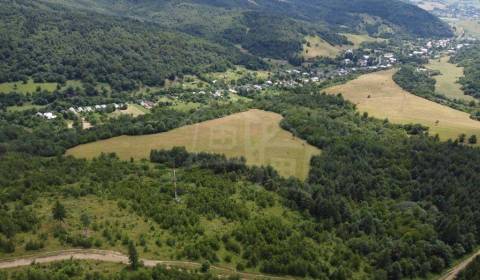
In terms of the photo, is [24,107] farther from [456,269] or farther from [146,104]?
[456,269]

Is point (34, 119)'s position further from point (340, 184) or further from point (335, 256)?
point (335, 256)

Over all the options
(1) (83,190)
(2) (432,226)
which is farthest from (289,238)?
(1) (83,190)

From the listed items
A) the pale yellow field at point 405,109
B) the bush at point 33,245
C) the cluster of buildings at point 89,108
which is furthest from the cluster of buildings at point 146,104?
the bush at point 33,245

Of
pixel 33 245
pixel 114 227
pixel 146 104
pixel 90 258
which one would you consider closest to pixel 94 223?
pixel 114 227

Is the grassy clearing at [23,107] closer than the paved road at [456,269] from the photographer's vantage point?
No

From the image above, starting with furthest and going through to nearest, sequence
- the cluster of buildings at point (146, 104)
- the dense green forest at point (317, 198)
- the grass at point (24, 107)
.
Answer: the cluster of buildings at point (146, 104) → the grass at point (24, 107) → the dense green forest at point (317, 198)

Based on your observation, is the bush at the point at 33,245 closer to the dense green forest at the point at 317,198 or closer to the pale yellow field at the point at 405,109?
the dense green forest at the point at 317,198
